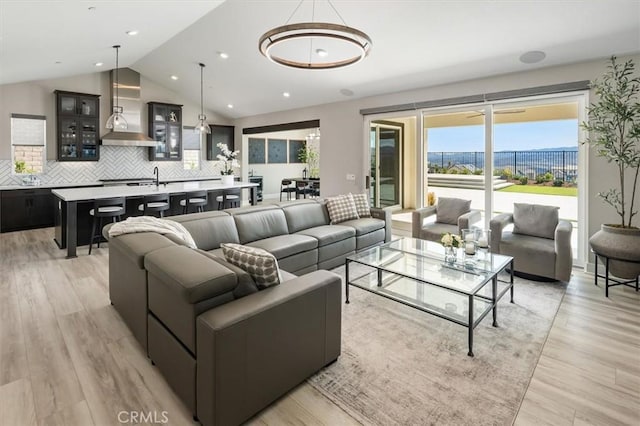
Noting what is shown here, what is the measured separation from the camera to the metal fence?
4840 mm

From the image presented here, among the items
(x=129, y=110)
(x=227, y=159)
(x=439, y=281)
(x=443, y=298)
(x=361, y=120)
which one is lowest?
(x=443, y=298)

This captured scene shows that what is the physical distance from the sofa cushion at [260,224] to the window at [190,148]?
623cm

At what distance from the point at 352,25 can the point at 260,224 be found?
2.88 meters

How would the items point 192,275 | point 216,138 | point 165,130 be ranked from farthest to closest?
point 216,138 → point 165,130 → point 192,275

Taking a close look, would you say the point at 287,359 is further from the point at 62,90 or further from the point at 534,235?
the point at 62,90

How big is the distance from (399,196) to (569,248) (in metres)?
3.79

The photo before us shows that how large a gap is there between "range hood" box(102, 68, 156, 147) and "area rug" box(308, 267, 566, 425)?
23.3 feet

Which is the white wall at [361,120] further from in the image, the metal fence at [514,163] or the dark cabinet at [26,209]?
the dark cabinet at [26,209]

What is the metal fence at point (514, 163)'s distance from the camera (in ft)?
15.9

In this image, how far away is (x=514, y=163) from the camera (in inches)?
210

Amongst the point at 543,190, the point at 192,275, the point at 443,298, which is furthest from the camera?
the point at 543,190

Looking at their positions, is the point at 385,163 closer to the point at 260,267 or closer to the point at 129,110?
the point at 260,267

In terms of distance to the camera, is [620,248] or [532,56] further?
[532,56]

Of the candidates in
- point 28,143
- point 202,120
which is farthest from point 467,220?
point 28,143
